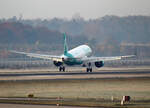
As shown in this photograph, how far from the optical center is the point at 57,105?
3694 centimetres

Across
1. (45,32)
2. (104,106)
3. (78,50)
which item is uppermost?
(45,32)

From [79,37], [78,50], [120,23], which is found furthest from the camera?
[120,23]

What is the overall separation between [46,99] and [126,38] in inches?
4472

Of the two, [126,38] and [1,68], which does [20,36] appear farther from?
[1,68]

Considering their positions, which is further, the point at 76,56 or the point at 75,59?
the point at 76,56

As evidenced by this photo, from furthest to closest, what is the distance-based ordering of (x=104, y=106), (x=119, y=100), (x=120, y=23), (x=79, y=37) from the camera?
(x=120, y=23)
(x=79, y=37)
(x=119, y=100)
(x=104, y=106)

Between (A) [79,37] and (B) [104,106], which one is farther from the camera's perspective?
(A) [79,37]

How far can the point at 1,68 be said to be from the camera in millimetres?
94562

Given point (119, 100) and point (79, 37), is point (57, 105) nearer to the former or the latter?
point (119, 100)

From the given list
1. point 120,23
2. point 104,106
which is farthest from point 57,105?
point 120,23

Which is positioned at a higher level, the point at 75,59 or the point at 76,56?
the point at 76,56

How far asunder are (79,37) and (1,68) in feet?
181

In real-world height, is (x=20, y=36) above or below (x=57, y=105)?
above

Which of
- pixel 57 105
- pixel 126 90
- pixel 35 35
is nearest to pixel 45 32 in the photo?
pixel 35 35
